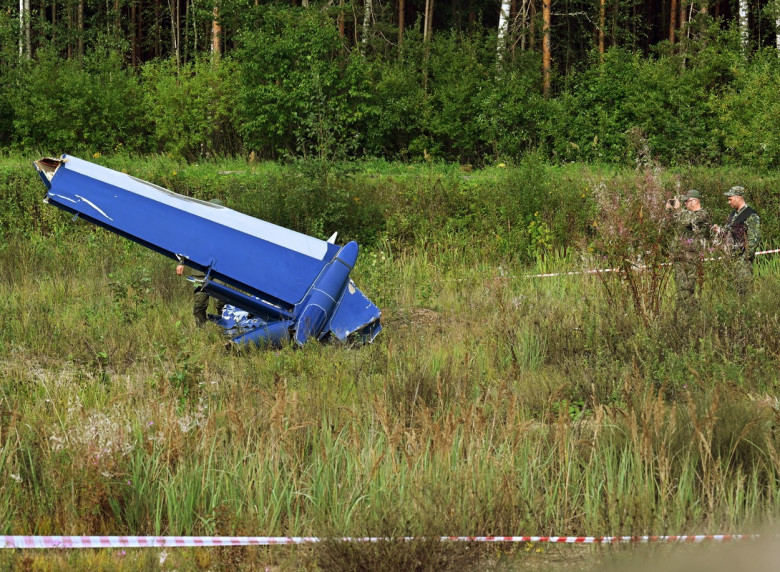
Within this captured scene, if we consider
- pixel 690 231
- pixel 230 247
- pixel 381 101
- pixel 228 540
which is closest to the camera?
pixel 228 540

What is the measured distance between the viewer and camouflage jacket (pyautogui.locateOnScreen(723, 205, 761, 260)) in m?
10.5

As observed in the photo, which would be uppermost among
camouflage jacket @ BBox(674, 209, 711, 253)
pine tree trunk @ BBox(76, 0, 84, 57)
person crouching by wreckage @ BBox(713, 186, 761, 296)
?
pine tree trunk @ BBox(76, 0, 84, 57)

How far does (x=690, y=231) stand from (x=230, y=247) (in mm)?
4817

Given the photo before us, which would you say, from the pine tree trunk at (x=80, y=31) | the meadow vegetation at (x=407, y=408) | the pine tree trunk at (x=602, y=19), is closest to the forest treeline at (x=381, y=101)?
the pine tree trunk at (x=602, y=19)

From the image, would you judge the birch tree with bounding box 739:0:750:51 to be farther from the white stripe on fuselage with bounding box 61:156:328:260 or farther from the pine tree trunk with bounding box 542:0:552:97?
the white stripe on fuselage with bounding box 61:156:328:260

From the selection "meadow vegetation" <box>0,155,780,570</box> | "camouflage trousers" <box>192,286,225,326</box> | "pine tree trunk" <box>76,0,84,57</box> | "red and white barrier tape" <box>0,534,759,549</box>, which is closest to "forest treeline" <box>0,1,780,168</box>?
"pine tree trunk" <box>76,0,84,57</box>

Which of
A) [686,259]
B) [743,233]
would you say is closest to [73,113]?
[743,233]

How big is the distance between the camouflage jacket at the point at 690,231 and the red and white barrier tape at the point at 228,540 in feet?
15.1

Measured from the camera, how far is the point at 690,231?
1022 cm

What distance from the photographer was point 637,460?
4.80m

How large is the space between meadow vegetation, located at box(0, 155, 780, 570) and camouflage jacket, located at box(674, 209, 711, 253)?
26cm

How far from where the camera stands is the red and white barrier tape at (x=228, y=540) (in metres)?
4.24

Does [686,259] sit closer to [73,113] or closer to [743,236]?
[743,236]

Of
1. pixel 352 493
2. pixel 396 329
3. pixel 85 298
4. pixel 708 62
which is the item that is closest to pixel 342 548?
pixel 352 493
